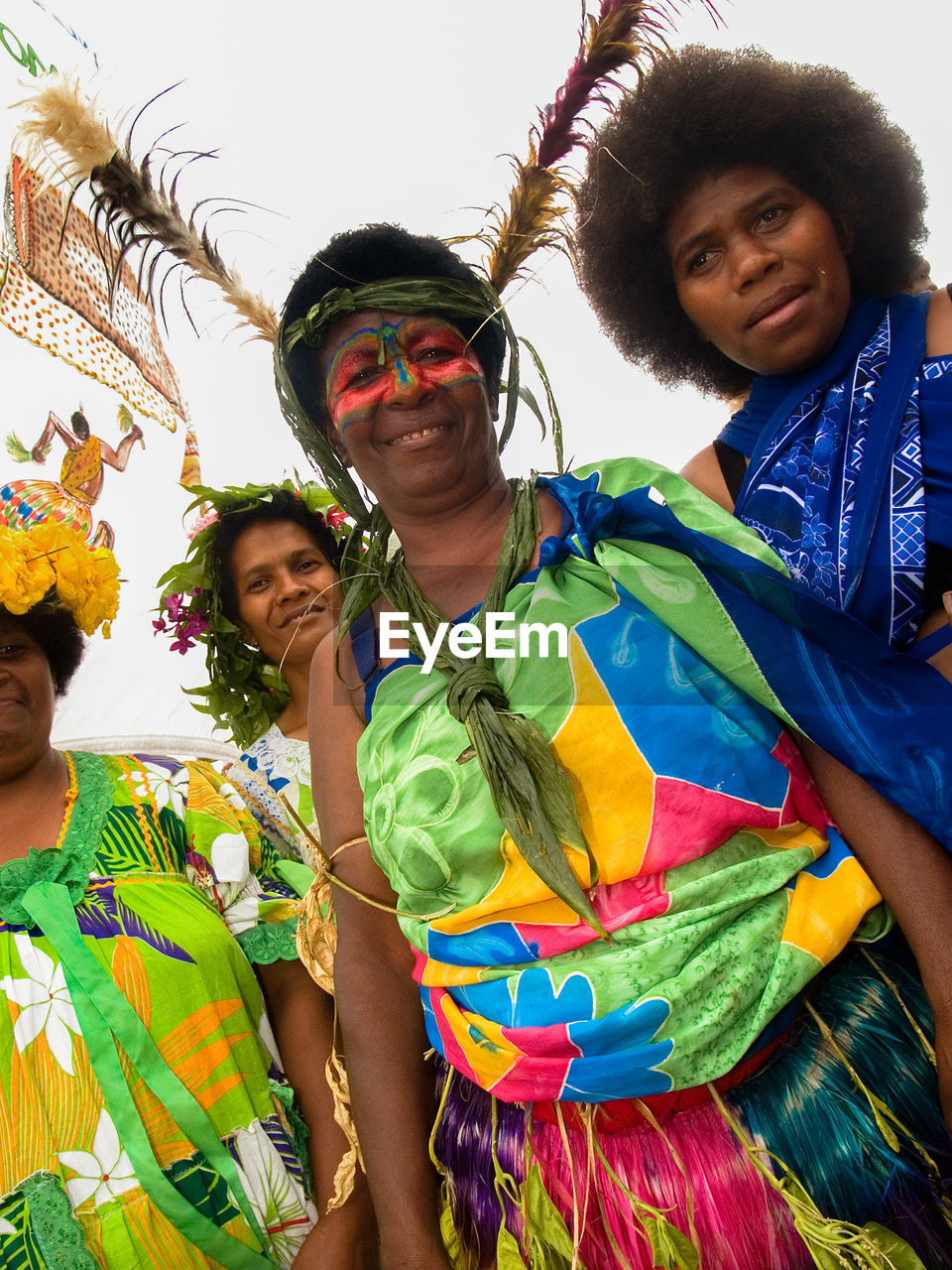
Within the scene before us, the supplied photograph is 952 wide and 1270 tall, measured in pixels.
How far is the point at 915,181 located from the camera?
1.89 metres

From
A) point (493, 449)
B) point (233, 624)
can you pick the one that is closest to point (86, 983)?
point (493, 449)

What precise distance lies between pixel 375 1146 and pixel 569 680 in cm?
82

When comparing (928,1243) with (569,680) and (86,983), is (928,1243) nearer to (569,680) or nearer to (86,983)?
(569,680)

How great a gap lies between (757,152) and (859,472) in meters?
0.70

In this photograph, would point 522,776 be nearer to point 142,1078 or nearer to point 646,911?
point 646,911

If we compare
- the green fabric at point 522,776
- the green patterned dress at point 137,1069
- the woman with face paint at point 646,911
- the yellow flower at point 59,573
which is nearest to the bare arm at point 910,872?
the woman with face paint at point 646,911

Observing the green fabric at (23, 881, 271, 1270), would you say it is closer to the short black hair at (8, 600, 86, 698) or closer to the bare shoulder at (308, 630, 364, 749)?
the bare shoulder at (308, 630, 364, 749)

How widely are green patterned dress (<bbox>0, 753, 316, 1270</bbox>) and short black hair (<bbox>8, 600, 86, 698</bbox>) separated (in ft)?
2.03

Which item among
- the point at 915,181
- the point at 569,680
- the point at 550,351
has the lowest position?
the point at 569,680

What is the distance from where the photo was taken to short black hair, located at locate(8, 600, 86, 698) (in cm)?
246

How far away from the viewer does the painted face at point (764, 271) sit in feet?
5.18

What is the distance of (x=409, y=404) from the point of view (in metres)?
1.54

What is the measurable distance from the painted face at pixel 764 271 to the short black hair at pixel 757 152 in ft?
0.22

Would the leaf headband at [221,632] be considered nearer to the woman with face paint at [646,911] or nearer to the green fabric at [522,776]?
the woman with face paint at [646,911]
